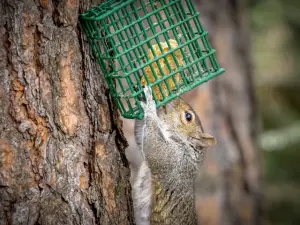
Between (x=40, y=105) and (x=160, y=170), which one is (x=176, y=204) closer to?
(x=160, y=170)

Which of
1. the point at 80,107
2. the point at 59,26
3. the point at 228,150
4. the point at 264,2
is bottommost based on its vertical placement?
the point at 228,150

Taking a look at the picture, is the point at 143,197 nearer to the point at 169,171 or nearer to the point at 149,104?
the point at 169,171

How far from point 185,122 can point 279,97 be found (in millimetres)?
3535

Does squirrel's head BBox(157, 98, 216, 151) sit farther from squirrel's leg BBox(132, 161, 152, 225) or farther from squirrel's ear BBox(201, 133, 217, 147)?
squirrel's leg BBox(132, 161, 152, 225)

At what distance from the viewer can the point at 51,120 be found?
2.62 meters

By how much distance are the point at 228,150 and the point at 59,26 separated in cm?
258

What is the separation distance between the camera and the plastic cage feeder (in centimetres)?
271

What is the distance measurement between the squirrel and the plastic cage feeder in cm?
28

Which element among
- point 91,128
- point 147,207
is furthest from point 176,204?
point 91,128

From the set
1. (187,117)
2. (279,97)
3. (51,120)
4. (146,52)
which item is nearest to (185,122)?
(187,117)

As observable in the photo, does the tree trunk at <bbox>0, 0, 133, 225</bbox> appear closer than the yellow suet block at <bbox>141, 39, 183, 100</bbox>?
Yes

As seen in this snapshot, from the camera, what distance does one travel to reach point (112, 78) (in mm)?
2795

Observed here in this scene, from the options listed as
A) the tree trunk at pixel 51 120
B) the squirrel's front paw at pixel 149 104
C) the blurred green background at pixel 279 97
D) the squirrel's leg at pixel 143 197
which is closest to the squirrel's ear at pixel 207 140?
the squirrel's leg at pixel 143 197

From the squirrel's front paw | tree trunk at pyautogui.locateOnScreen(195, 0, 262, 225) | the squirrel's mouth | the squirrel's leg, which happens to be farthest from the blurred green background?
the squirrel's front paw
